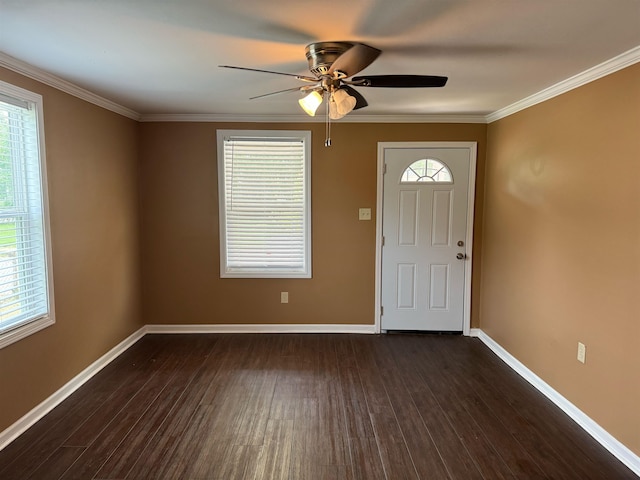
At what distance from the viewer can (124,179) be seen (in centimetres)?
352

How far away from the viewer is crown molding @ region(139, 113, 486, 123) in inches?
145

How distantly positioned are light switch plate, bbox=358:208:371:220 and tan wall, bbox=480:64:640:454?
4.18 ft

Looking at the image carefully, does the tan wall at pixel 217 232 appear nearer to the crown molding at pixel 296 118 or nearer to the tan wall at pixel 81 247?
the crown molding at pixel 296 118

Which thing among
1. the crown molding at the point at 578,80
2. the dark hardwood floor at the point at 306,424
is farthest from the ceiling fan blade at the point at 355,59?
the dark hardwood floor at the point at 306,424

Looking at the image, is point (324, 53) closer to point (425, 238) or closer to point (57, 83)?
point (57, 83)

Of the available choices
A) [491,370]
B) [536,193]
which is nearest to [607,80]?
[536,193]

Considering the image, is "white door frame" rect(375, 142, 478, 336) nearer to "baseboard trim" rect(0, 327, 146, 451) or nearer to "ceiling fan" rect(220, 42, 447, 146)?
"ceiling fan" rect(220, 42, 447, 146)

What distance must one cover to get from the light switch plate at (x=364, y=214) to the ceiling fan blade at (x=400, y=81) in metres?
1.95

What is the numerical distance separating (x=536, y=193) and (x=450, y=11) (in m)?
1.91

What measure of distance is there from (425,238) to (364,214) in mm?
709

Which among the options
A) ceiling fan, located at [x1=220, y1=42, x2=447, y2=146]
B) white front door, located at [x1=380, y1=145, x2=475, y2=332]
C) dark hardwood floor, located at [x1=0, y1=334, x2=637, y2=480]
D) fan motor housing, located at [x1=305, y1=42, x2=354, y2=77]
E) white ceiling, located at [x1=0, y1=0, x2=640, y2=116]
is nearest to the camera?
white ceiling, located at [x1=0, y1=0, x2=640, y2=116]

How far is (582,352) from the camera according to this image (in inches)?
96.1

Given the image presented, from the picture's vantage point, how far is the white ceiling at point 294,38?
1.56 metres

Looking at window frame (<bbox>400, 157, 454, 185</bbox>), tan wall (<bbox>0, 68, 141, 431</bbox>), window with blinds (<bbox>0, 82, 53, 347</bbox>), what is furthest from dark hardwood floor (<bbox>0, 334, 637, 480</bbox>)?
window frame (<bbox>400, 157, 454, 185</bbox>)
